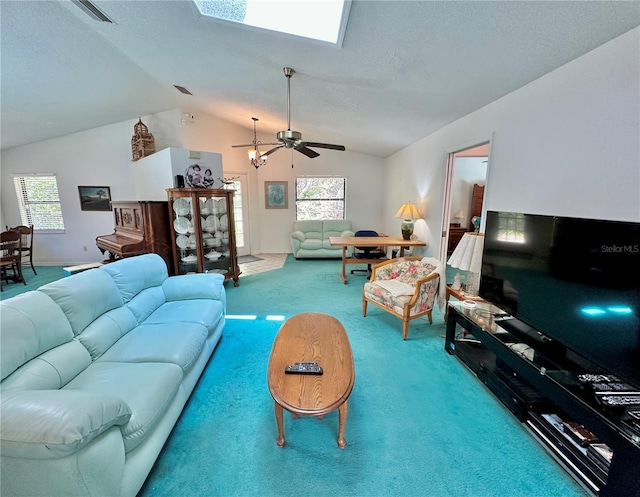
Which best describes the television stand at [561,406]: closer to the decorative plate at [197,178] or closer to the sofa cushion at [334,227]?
the decorative plate at [197,178]

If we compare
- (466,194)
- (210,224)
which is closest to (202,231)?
(210,224)

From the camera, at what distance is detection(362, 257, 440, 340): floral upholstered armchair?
8.95 ft

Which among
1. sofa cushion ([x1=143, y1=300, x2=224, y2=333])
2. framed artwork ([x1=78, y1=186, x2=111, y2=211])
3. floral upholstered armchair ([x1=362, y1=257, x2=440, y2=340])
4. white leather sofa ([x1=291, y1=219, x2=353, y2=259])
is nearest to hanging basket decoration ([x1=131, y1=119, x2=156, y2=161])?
framed artwork ([x1=78, y1=186, x2=111, y2=211])

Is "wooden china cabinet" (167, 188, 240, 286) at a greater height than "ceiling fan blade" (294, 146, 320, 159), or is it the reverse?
"ceiling fan blade" (294, 146, 320, 159)

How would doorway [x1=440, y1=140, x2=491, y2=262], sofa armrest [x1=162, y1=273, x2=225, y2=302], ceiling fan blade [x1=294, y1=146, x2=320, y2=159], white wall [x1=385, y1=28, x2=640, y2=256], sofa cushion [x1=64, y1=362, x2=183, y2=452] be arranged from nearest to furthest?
sofa cushion [x1=64, y1=362, x2=183, y2=452], white wall [x1=385, y1=28, x2=640, y2=256], sofa armrest [x1=162, y1=273, x2=225, y2=302], ceiling fan blade [x1=294, y1=146, x2=320, y2=159], doorway [x1=440, y1=140, x2=491, y2=262]

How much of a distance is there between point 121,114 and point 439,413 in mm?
6553

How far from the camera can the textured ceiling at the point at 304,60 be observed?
5.09 ft

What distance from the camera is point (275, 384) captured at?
1.48 metres

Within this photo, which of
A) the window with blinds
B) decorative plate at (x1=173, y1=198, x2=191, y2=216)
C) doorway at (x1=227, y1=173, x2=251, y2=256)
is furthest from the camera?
doorway at (x1=227, y1=173, x2=251, y2=256)

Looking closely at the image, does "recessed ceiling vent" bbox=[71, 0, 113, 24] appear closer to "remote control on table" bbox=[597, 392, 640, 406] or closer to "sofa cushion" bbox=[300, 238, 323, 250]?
"remote control on table" bbox=[597, 392, 640, 406]

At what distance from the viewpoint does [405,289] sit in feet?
9.46

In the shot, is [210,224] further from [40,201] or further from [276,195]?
[40,201]

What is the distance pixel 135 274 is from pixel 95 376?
39.4 inches

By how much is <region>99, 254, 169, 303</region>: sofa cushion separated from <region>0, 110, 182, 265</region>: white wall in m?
3.55
